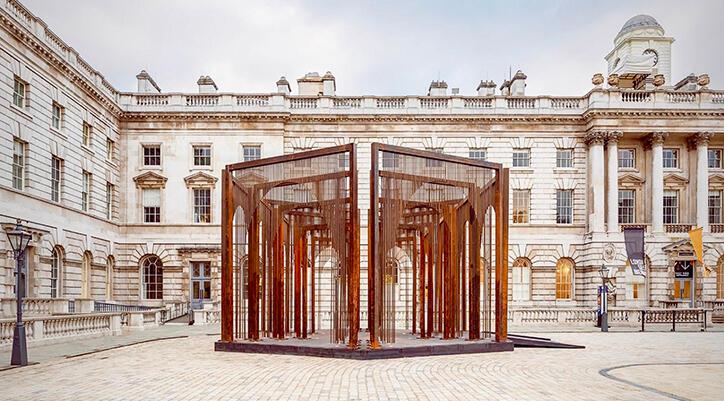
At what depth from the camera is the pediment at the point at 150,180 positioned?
128ft

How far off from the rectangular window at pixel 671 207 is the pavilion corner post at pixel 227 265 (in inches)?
1218

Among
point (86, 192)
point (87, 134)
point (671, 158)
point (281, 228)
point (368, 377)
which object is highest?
point (87, 134)

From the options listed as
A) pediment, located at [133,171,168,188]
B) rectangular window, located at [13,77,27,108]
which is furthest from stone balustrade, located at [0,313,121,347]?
pediment, located at [133,171,168,188]

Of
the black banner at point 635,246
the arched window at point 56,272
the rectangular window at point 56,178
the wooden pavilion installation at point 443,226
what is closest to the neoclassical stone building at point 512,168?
the black banner at point 635,246

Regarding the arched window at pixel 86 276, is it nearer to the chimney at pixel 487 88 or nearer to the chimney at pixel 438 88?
the chimney at pixel 438 88

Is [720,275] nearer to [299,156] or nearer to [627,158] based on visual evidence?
[627,158]

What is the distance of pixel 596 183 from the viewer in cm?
3938


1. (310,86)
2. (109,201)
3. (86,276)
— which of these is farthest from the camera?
(310,86)

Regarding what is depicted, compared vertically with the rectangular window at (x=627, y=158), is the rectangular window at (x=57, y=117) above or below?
above

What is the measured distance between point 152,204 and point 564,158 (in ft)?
80.2

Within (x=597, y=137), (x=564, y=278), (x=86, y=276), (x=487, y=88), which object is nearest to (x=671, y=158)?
(x=597, y=137)

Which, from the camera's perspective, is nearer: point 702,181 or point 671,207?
point 702,181

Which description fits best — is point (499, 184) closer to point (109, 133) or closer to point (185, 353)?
point (185, 353)

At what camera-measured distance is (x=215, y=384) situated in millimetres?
11891
